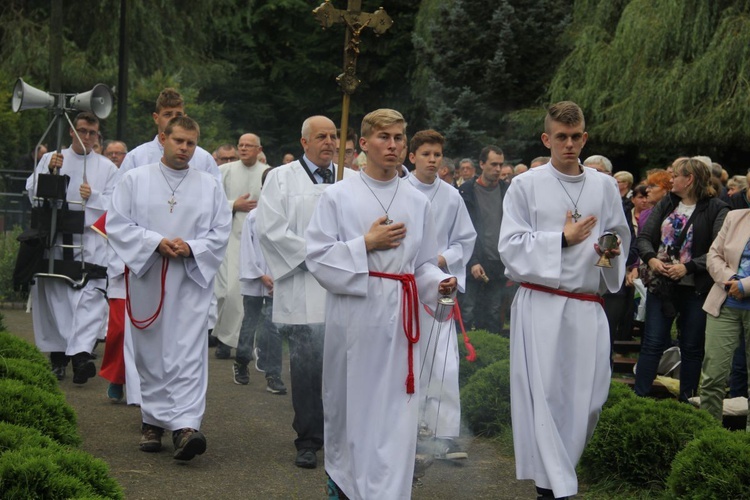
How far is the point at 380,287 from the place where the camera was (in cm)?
665

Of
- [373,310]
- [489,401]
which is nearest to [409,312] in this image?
[373,310]

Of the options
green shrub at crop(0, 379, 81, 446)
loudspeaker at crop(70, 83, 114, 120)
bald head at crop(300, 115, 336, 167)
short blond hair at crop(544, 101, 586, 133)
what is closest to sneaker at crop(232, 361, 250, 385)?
loudspeaker at crop(70, 83, 114, 120)

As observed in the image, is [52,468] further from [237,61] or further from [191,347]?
[237,61]

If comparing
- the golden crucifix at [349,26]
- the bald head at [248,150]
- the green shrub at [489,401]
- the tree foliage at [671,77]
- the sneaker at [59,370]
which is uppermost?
the tree foliage at [671,77]

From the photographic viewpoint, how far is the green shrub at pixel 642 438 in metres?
7.55

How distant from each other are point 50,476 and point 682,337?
588cm

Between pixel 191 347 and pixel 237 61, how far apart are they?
103ft

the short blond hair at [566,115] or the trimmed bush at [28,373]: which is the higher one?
the short blond hair at [566,115]

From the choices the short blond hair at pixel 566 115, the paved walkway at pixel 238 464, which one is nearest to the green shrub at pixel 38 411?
the paved walkway at pixel 238 464

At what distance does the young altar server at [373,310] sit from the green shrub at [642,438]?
177 centimetres

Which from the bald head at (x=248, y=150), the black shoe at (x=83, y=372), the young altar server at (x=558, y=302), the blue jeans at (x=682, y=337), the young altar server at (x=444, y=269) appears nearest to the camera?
the young altar server at (x=558, y=302)

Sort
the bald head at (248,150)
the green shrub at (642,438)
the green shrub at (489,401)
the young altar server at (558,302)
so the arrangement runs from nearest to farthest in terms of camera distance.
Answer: the young altar server at (558,302), the green shrub at (642,438), the green shrub at (489,401), the bald head at (248,150)

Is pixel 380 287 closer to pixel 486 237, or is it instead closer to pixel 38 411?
pixel 38 411

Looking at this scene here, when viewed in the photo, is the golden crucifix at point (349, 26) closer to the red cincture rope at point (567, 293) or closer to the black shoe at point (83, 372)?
the red cincture rope at point (567, 293)
